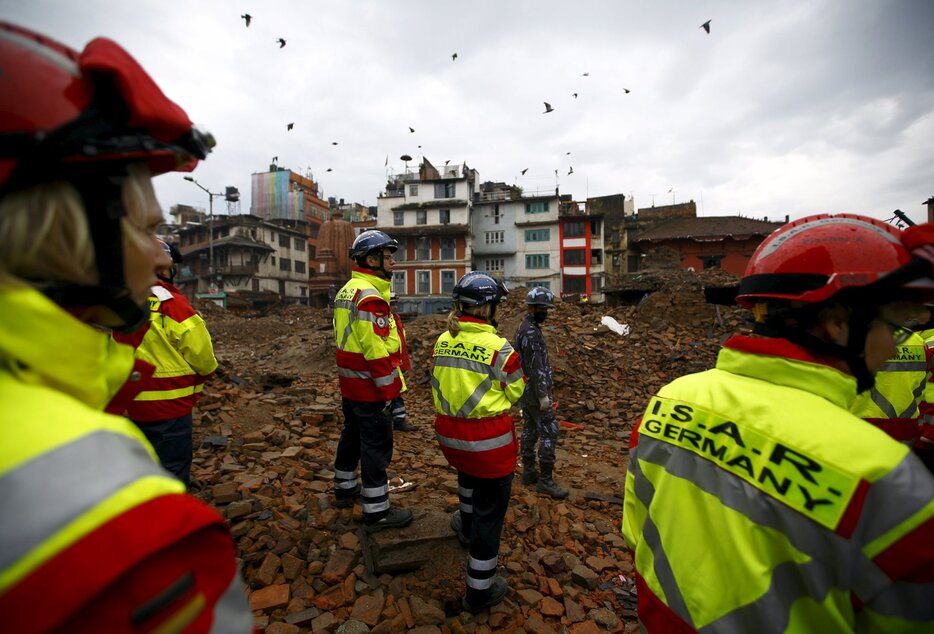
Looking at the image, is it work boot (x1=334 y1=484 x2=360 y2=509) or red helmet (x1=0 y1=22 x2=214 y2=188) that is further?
work boot (x1=334 y1=484 x2=360 y2=509)

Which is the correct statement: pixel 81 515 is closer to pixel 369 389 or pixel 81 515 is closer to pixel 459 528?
pixel 369 389

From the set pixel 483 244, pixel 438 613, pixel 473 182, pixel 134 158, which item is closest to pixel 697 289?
pixel 438 613

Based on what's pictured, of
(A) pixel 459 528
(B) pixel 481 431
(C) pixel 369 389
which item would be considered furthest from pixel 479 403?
(A) pixel 459 528

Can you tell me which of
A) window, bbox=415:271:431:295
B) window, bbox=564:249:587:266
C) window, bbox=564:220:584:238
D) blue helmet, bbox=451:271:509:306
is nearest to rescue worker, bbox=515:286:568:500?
blue helmet, bbox=451:271:509:306

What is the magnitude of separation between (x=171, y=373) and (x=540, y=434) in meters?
4.51

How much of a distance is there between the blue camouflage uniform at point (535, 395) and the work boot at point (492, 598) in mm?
2348

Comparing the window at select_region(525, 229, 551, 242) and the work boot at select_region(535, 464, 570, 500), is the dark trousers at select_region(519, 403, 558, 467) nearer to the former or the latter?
the work boot at select_region(535, 464, 570, 500)

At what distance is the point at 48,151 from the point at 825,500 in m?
2.11

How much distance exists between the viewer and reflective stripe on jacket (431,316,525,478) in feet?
11.3

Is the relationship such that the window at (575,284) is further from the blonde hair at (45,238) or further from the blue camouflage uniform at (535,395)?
the blonde hair at (45,238)

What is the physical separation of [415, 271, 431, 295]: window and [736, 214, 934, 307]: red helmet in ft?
134

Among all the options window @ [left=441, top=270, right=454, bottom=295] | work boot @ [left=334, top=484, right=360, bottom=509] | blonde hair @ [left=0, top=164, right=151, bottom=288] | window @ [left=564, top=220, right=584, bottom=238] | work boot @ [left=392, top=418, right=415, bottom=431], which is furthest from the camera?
window @ [left=441, top=270, right=454, bottom=295]

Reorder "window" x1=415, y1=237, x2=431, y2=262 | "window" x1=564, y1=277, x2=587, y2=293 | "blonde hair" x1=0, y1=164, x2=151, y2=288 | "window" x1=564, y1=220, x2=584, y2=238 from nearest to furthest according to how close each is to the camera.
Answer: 1. "blonde hair" x1=0, y1=164, x2=151, y2=288
2. "window" x1=564, y1=277, x2=587, y2=293
3. "window" x1=564, y1=220, x2=584, y2=238
4. "window" x1=415, y1=237, x2=431, y2=262

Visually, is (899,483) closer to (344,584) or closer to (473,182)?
(344,584)
